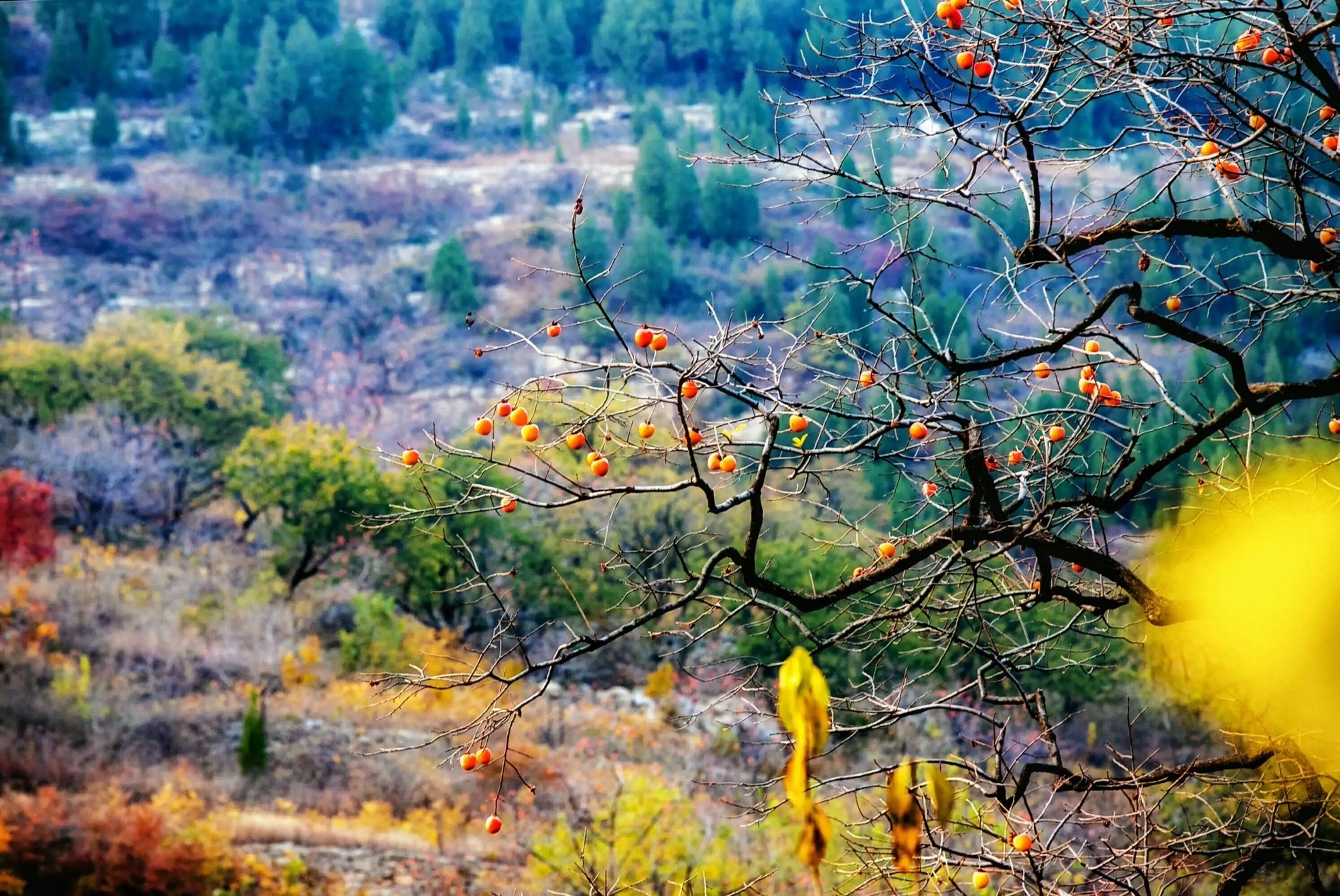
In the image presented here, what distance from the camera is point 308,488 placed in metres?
16.1

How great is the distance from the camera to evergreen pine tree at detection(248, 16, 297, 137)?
38000 millimetres

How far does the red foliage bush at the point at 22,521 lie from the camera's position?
15.2 meters

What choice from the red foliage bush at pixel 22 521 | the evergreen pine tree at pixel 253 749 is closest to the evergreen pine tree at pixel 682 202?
the red foliage bush at pixel 22 521

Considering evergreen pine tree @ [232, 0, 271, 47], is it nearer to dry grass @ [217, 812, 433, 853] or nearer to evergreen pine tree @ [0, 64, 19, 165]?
evergreen pine tree @ [0, 64, 19, 165]

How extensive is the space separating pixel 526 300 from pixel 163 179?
12.9m

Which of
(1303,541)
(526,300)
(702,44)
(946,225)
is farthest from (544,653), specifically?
(702,44)

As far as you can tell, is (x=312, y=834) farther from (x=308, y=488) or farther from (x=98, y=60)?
(x=98, y=60)

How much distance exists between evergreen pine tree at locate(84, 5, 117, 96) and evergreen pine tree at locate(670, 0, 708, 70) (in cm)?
2047

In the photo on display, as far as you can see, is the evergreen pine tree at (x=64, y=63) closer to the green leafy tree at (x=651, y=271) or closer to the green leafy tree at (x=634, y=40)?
the green leafy tree at (x=634, y=40)

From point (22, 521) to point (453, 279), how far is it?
54.3ft

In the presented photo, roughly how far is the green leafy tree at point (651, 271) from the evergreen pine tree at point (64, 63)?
74.9 feet

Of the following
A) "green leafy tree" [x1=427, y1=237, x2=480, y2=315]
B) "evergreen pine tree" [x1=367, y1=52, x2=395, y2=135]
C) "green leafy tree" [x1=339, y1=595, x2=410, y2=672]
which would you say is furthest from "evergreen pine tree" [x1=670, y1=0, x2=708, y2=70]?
"green leafy tree" [x1=339, y1=595, x2=410, y2=672]

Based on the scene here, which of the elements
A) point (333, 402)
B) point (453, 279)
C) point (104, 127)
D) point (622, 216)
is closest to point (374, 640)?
point (333, 402)

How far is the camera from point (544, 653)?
15.3 metres
